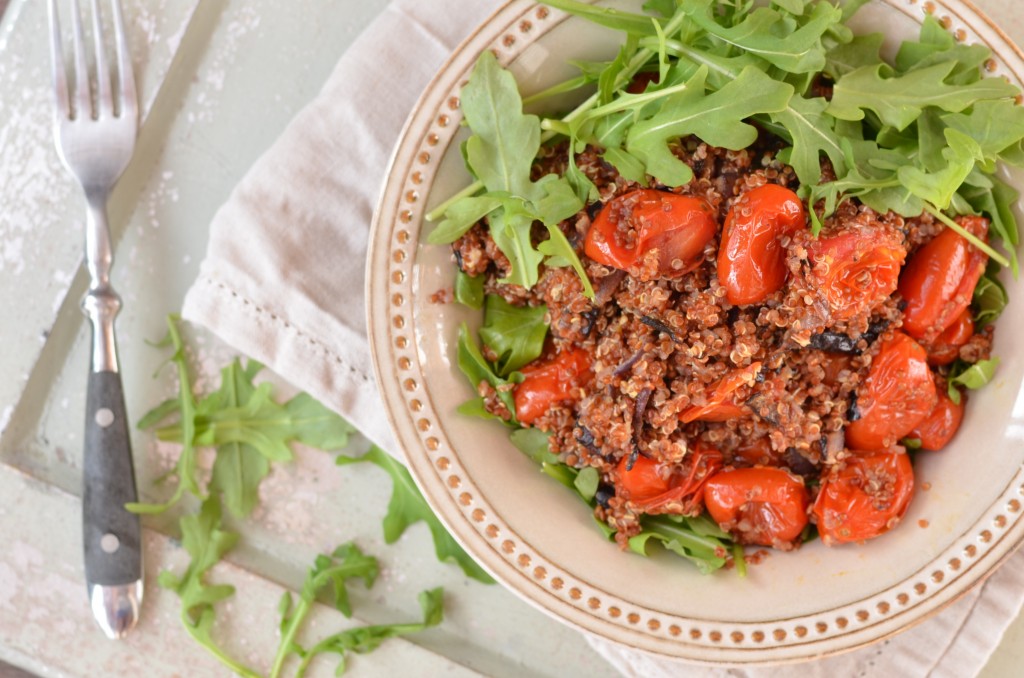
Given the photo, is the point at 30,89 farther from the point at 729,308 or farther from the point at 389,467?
the point at 729,308

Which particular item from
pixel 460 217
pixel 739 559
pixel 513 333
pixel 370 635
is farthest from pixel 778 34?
pixel 370 635

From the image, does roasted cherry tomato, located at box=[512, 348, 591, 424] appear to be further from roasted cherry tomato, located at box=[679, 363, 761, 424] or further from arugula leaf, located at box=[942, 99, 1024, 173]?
arugula leaf, located at box=[942, 99, 1024, 173]

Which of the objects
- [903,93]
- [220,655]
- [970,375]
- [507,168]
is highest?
[903,93]

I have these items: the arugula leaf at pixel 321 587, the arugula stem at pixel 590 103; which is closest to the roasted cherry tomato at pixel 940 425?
the arugula stem at pixel 590 103

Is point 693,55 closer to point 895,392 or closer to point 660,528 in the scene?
point 895,392

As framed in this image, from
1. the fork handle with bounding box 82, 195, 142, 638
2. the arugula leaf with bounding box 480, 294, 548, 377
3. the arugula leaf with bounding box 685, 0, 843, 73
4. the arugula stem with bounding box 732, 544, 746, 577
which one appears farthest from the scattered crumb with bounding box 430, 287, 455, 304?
the fork handle with bounding box 82, 195, 142, 638

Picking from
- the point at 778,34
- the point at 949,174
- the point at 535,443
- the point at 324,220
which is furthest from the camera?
the point at 324,220

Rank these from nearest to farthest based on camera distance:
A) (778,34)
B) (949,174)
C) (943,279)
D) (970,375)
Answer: (949,174) → (778,34) → (943,279) → (970,375)

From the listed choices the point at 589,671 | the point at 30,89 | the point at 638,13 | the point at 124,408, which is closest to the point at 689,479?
the point at 589,671
